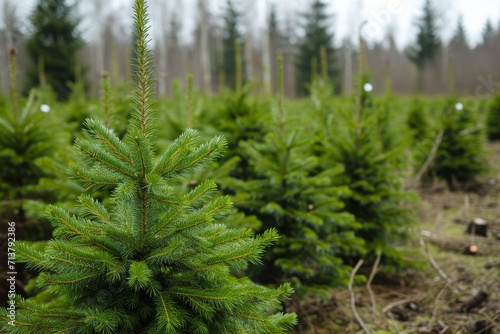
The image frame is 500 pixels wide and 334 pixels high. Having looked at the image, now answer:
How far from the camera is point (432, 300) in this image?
3.60m

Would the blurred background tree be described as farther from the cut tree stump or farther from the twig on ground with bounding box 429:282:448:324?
the twig on ground with bounding box 429:282:448:324

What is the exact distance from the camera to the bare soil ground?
3111mm

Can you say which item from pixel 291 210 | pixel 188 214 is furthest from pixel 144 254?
pixel 291 210

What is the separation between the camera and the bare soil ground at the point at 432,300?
10.2 feet

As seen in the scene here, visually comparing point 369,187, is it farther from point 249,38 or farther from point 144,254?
point 249,38

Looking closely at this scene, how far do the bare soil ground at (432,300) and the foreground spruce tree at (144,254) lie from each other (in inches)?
63.8

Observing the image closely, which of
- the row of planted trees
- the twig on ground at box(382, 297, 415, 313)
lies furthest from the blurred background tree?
the twig on ground at box(382, 297, 415, 313)

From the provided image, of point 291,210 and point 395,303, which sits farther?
point 395,303

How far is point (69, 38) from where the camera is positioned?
1482cm

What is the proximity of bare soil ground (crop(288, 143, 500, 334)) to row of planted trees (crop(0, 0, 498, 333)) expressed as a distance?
0.27 m

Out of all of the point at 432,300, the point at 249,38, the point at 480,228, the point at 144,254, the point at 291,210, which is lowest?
the point at 432,300

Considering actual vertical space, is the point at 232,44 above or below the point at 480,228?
above

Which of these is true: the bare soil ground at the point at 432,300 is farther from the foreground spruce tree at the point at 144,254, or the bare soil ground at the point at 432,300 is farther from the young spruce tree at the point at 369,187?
the foreground spruce tree at the point at 144,254

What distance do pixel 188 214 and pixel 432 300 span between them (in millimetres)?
2838
